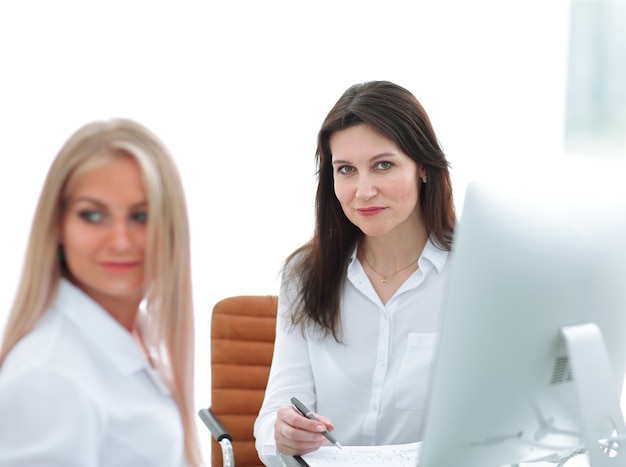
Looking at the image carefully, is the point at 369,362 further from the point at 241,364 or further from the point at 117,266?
the point at 117,266

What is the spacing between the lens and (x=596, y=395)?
1206 mm

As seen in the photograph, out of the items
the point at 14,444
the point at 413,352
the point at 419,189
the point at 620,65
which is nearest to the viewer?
the point at 14,444

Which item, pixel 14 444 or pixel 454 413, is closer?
pixel 14 444

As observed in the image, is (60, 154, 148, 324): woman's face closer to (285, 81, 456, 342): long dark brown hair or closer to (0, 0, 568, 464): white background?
(285, 81, 456, 342): long dark brown hair

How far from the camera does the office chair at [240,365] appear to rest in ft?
7.15

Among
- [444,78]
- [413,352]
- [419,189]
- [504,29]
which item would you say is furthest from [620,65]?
[413,352]

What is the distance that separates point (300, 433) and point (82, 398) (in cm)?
66

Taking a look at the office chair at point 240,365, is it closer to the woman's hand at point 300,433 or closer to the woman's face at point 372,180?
the woman's face at point 372,180

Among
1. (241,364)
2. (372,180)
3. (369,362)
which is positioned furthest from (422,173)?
(241,364)

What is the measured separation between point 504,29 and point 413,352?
1998mm

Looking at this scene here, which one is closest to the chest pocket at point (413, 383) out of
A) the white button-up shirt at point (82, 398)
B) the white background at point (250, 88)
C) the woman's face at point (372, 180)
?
the woman's face at point (372, 180)

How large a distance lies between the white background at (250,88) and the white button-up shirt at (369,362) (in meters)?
1.25

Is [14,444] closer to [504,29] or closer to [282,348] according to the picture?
[282,348]

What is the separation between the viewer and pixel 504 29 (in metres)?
3.40
